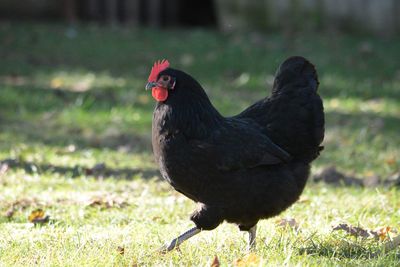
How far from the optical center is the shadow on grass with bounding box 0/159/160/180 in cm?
727

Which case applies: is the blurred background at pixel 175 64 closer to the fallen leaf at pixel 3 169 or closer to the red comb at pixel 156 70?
the fallen leaf at pixel 3 169

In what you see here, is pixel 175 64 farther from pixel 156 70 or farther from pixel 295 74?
pixel 156 70

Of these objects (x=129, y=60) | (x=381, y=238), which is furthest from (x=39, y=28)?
(x=381, y=238)

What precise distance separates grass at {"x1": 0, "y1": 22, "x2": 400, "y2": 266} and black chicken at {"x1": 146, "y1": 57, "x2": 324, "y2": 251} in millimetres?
249

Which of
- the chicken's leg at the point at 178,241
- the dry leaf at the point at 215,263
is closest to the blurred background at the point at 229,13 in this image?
the chicken's leg at the point at 178,241

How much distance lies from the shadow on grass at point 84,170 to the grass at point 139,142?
2cm

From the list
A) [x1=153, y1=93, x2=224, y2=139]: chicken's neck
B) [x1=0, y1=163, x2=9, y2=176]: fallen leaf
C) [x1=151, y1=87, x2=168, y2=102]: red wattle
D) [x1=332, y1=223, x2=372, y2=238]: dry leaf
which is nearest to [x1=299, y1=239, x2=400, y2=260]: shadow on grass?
[x1=332, y1=223, x2=372, y2=238]: dry leaf

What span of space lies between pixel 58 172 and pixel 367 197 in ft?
9.19

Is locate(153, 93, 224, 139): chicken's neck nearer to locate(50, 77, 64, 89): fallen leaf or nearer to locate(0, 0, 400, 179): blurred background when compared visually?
locate(0, 0, 400, 179): blurred background

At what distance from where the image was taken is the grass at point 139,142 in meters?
4.95

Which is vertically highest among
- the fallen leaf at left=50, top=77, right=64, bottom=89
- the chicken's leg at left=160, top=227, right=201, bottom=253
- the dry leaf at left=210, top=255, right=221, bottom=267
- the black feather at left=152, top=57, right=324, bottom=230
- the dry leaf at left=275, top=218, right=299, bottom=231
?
the black feather at left=152, top=57, right=324, bottom=230

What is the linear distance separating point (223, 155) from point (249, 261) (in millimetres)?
770

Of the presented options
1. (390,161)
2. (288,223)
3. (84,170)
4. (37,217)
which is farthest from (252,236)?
(390,161)

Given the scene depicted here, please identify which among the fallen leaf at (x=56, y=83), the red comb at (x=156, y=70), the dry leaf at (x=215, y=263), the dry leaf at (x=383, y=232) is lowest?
the fallen leaf at (x=56, y=83)
